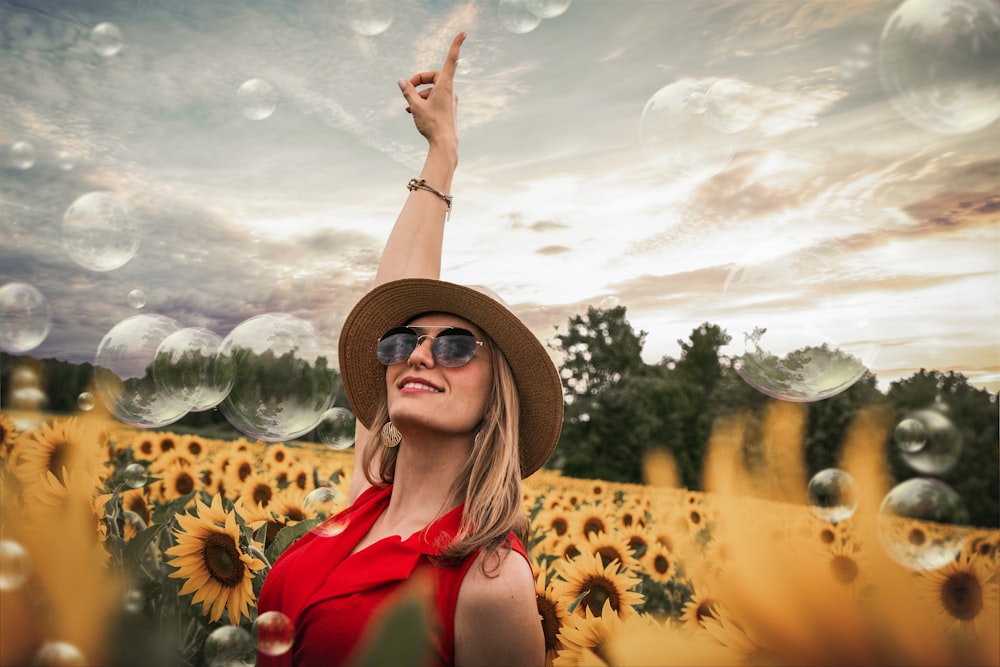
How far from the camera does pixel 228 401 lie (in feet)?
14.6

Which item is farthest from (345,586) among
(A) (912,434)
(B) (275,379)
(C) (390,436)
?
(A) (912,434)

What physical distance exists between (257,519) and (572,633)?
4.36 feet

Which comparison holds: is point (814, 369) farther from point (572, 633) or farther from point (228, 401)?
point (228, 401)

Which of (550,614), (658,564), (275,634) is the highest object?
(275,634)

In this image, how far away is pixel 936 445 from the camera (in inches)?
181

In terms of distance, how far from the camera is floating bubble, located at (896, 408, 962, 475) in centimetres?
456

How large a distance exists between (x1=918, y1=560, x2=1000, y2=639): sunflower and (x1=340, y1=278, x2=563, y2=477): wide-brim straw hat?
1449 millimetres

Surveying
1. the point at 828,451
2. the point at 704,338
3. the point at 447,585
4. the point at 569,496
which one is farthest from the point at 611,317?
the point at 447,585

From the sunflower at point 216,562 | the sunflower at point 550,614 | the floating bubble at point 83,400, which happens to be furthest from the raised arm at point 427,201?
the floating bubble at point 83,400

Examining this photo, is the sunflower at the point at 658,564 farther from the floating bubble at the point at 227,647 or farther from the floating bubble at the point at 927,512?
the floating bubble at the point at 227,647

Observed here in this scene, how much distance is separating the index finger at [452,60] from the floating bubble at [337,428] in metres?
2.66

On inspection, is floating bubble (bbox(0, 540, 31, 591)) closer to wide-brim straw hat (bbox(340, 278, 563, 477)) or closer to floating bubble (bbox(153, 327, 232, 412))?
wide-brim straw hat (bbox(340, 278, 563, 477))

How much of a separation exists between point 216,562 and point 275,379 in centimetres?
183

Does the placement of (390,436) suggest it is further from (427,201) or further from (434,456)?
(427,201)
